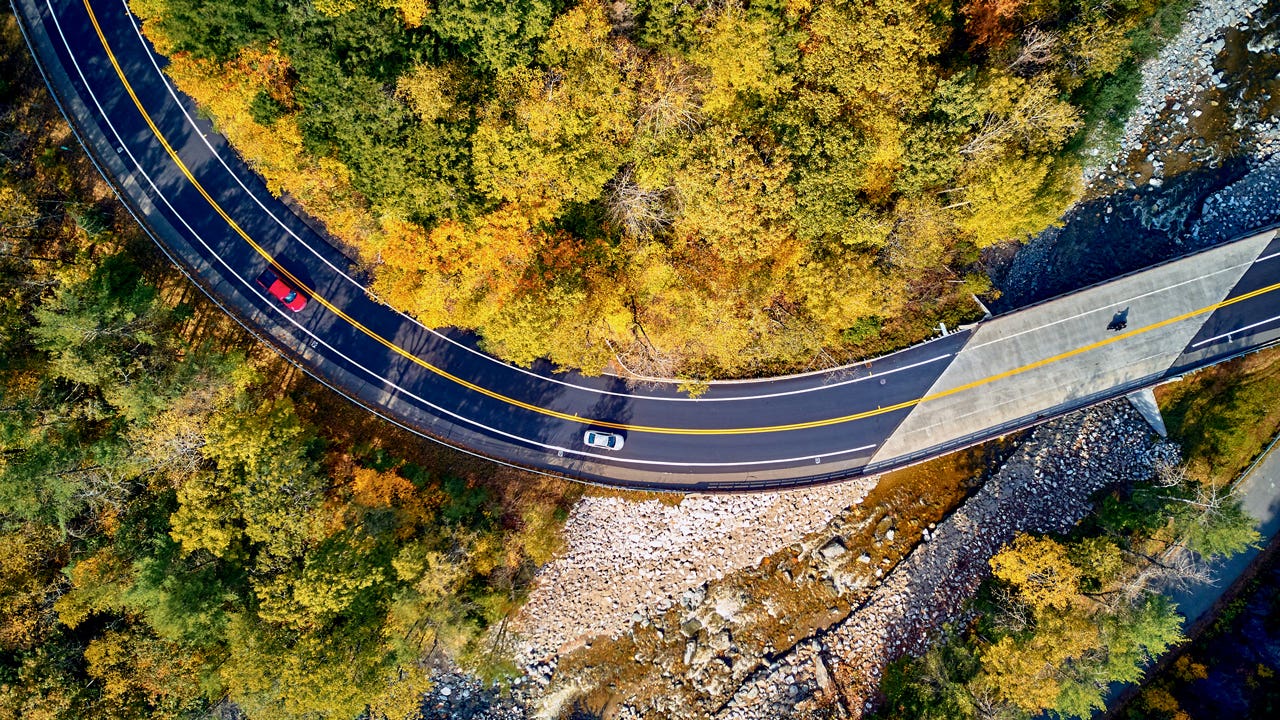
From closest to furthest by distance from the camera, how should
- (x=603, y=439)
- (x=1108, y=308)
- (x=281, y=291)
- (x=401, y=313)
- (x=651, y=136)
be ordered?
(x=651, y=136)
(x=1108, y=308)
(x=281, y=291)
(x=401, y=313)
(x=603, y=439)

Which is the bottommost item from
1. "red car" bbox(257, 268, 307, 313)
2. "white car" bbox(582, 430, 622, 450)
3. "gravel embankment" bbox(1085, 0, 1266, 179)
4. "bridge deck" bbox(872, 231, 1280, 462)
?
"white car" bbox(582, 430, 622, 450)

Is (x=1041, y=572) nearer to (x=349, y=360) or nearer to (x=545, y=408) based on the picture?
(x=545, y=408)

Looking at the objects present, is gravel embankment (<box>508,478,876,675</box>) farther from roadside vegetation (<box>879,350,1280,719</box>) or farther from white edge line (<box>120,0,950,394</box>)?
roadside vegetation (<box>879,350,1280,719</box>)

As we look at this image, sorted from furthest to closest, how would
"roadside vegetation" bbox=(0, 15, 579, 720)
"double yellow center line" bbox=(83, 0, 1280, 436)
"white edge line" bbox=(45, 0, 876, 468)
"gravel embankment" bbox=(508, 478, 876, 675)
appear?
"gravel embankment" bbox=(508, 478, 876, 675), "white edge line" bbox=(45, 0, 876, 468), "double yellow center line" bbox=(83, 0, 1280, 436), "roadside vegetation" bbox=(0, 15, 579, 720)

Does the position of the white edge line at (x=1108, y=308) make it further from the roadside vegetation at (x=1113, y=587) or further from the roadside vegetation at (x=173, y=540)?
the roadside vegetation at (x=173, y=540)

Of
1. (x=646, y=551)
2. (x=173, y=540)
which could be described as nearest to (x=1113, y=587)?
(x=646, y=551)

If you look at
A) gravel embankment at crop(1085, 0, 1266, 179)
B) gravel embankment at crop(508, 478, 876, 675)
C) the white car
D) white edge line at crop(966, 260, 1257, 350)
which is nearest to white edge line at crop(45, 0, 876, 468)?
the white car
